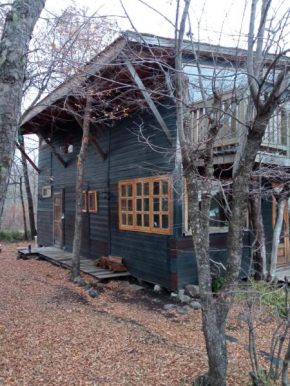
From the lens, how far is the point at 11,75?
2238 mm

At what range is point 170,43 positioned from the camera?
582cm

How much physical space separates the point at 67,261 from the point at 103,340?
18.7ft


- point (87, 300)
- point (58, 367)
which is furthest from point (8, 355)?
point (87, 300)

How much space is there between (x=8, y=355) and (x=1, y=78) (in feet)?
11.1

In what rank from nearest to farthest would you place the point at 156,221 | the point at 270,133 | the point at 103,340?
the point at 103,340 < the point at 270,133 < the point at 156,221

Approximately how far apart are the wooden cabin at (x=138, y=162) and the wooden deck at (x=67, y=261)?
16.0 inches

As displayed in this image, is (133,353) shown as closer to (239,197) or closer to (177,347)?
(177,347)

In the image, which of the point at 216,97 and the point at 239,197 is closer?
the point at 239,197

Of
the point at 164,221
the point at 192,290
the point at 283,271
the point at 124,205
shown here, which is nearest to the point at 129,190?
the point at 124,205

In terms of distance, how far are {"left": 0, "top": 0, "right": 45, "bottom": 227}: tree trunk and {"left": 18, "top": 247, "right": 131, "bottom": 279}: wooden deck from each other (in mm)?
6423

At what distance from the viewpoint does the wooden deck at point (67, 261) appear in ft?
27.8

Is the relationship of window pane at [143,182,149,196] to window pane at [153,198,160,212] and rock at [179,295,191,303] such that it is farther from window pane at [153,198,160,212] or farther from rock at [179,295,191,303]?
rock at [179,295,191,303]

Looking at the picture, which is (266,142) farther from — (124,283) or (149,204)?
(124,283)

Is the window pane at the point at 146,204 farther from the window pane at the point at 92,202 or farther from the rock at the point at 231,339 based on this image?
the rock at the point at 231,339
